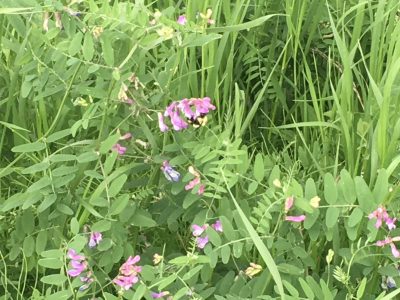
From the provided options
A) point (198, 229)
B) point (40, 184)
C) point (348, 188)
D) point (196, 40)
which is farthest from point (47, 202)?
point (348, 188)

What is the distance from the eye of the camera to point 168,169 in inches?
47.5

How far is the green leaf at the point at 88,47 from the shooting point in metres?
1.14

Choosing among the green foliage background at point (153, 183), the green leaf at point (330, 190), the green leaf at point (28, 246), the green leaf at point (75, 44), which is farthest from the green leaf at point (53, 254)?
the green leaf at point (330, 190)

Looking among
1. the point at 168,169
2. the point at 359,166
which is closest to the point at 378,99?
the point at 359,166

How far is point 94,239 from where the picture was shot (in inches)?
45.6

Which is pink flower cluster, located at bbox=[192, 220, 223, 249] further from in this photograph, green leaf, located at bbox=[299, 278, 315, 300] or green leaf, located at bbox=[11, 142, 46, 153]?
green leaf, located at bbox=[11, 142, 46, 153]

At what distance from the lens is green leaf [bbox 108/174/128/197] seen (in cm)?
115

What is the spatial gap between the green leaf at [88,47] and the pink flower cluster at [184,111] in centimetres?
14

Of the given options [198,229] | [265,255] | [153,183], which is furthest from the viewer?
[153,183]

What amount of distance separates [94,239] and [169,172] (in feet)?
0.54

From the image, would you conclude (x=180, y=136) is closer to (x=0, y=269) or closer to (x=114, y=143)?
(x=114, y=143)

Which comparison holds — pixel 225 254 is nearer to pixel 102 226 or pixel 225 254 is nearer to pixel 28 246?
pixel 102 226

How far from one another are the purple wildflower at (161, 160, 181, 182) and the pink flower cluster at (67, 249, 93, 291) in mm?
198

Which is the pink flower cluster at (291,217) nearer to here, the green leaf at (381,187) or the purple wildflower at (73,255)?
the green leaf at (381,187)
